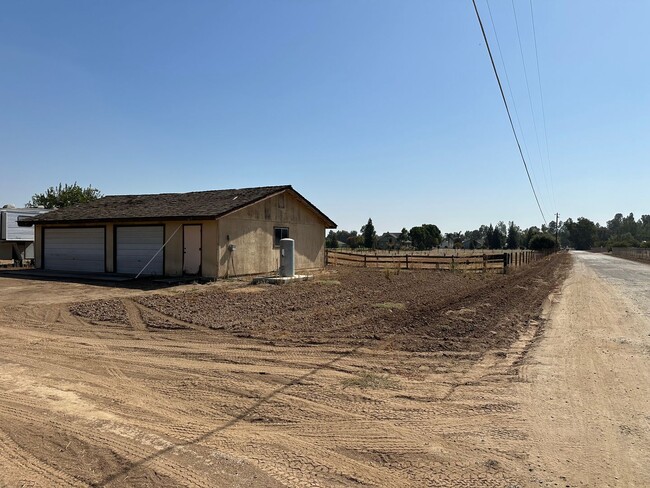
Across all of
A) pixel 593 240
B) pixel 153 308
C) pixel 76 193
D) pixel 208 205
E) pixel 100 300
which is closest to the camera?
pixel 153 308

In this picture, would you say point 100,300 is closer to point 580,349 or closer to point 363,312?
point 363,312

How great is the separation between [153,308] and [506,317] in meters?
8.85

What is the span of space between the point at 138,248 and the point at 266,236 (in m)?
5.71

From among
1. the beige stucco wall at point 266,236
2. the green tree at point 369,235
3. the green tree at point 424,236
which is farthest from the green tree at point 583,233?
the beige stucco wall at point 266,236

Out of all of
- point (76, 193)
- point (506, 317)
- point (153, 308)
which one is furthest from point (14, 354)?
point (76, 193)

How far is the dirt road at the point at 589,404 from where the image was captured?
3.63m

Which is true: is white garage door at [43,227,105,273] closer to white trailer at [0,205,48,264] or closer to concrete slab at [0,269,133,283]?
concrete slab at [0,269,133,283]

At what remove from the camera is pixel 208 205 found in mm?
20016

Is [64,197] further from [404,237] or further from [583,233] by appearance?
[583,233]

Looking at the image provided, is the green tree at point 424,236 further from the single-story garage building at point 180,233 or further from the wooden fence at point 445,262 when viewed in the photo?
the single-story garage building at point 180,233

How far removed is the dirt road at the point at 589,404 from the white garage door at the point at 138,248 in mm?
15670

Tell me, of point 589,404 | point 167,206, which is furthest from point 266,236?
point 589,404

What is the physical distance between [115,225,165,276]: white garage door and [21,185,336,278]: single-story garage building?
Answer: 4cm

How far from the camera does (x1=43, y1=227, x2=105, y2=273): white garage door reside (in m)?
21.2
